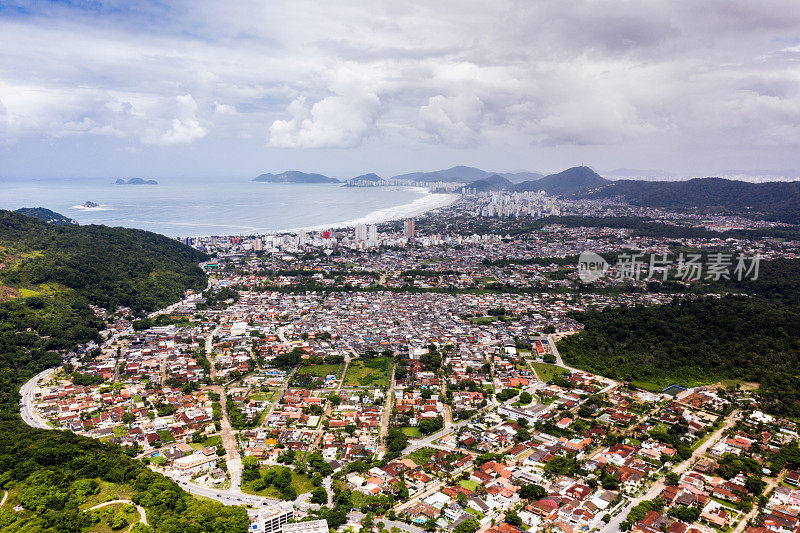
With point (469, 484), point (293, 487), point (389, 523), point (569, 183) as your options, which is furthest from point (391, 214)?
point (389, 523)

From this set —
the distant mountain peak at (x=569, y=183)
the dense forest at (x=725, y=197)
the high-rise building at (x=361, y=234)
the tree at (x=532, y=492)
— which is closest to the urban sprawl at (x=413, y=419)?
the tree at (x=532, y=492)

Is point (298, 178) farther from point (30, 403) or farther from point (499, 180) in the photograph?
point (30, 403)

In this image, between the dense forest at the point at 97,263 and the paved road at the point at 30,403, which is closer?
the paved road at the point at 30,403

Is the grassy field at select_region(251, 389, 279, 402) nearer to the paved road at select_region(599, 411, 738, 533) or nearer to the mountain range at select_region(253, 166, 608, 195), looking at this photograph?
the paved road at select_region(599, 411, 738, 533)

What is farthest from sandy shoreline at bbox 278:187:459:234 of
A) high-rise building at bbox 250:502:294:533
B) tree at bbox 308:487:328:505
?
high-rise building at bbox 250:502:294:533

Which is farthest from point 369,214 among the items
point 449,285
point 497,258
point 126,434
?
point 126,434

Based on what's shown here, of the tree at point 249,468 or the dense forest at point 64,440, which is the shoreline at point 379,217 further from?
the tree at point 249,468

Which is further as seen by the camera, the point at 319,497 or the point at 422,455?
the point at 422,455
